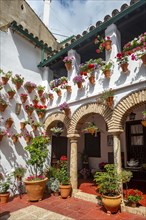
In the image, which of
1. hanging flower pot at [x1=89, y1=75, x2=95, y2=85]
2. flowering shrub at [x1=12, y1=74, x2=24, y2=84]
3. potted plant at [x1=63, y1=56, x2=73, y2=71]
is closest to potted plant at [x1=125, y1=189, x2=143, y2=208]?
hanging flower pot at [x1=89, y1=75, x2=95, y2=85]

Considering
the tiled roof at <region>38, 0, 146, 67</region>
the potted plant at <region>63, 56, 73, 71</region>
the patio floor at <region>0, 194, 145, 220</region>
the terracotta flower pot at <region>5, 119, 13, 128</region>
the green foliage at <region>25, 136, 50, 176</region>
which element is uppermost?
the tiled roof at <region>38, 0, 146, 67</region>

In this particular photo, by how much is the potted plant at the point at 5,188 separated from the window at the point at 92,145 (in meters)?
5.33

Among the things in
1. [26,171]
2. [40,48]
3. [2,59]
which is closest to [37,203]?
[26,171]

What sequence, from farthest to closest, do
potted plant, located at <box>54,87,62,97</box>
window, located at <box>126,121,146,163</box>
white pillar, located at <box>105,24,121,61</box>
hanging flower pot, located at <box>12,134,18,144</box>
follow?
1. window, located at <box>126,121,146,163</box>
2. potted plant, located at <box>54,87,62,97</box>
3. hanging flower pot, located at <box>12,134,18,144</box>
4. white pillar, located at <box>105,24,121,61</box>

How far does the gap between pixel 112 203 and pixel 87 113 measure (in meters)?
3.11

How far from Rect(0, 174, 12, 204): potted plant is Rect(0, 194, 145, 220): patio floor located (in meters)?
0.23

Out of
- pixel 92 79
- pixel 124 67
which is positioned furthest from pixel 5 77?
pixel 124 67

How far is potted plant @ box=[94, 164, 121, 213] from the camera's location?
5.13m

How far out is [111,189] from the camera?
17.4ft

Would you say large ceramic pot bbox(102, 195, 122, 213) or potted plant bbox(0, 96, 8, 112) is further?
potted plant bbox(0, 96, 8, 112)

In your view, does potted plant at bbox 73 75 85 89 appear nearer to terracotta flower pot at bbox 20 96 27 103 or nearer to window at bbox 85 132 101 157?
terracotta flower pot at bbox 20 96 27 103

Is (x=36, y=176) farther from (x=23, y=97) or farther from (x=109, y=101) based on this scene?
(x=109, y=101)

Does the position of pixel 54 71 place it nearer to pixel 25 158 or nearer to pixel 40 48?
pixel 40 48

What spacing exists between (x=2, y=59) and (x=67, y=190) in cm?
596
